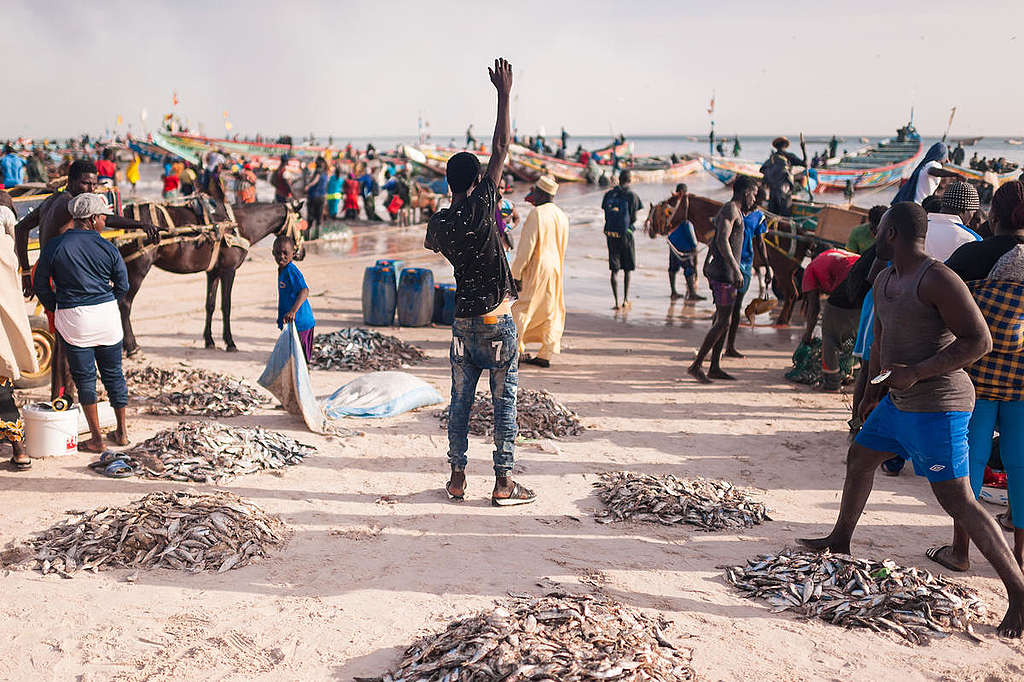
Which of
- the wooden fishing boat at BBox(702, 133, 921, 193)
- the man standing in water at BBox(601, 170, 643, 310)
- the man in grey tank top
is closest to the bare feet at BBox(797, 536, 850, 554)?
the man in grey tank top

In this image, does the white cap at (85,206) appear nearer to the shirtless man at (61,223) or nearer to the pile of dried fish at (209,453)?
the shirtless man at (61,223)

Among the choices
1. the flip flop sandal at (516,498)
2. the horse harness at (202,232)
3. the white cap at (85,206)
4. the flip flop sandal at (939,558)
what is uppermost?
the white cap at (85,206)

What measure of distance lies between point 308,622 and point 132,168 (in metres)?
34.3

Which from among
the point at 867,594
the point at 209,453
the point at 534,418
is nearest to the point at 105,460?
the point at 209,453

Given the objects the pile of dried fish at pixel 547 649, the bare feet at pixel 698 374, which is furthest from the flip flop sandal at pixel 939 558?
the bare feet at pixel 698 374

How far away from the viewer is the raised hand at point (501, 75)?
4.86m

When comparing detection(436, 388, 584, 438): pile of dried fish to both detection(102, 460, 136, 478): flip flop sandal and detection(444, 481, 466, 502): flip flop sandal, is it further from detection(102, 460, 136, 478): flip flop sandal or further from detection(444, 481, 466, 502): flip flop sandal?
detection(102, 460, 136, 478): flip flop sandal

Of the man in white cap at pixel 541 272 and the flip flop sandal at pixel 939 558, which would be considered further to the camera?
the man in white cap at pixel 541 272

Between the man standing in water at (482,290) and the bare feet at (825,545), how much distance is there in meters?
1.87

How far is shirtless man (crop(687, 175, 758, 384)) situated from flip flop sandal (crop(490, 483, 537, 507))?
12.2 feet

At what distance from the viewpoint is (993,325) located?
4367mm

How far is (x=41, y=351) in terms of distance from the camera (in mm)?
7852

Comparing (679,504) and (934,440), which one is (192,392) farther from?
(934,440)

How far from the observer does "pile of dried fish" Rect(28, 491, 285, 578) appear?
4473 mm
